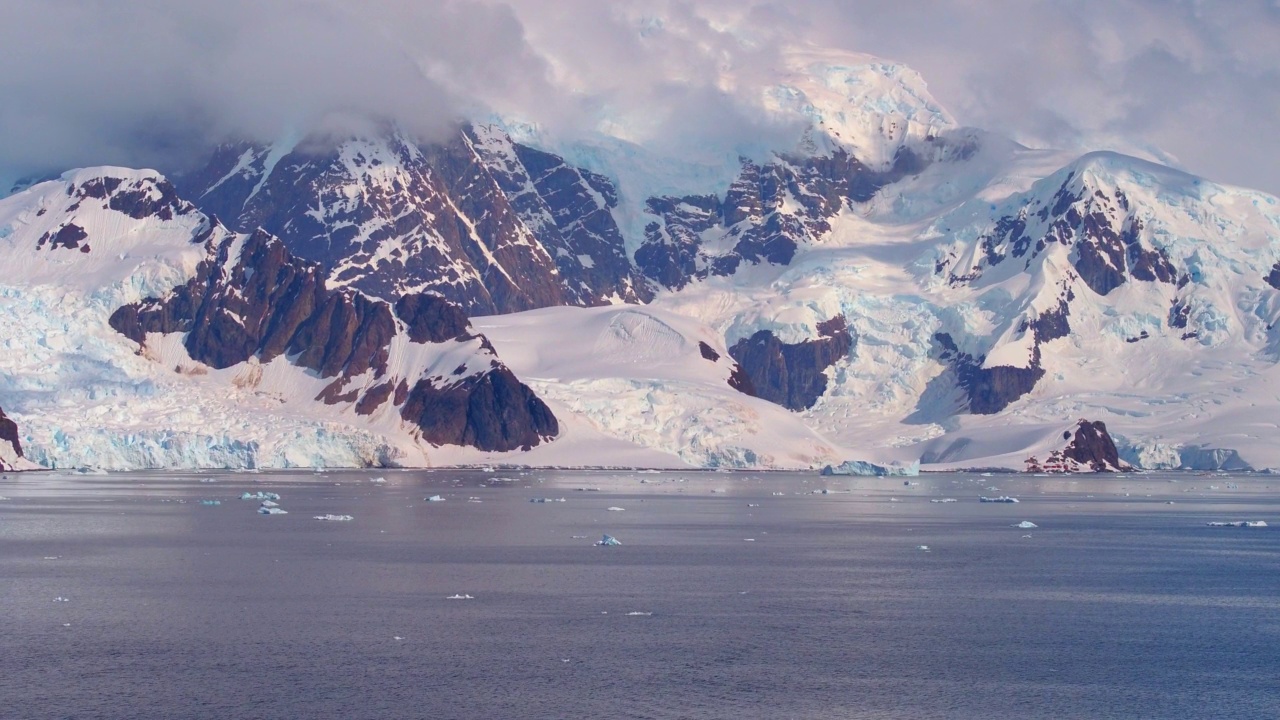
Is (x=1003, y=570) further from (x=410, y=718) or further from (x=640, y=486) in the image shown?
(x=640, y=486)

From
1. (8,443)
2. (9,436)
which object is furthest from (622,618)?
(8,443)

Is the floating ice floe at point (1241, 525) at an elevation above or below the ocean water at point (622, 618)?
above

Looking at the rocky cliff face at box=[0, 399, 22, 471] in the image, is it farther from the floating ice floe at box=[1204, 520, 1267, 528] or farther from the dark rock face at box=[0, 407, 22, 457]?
the floating ice floe at box=[1204, 520, 1267, 528]

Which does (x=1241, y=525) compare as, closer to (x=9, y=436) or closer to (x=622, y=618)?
(x=622, y=618)

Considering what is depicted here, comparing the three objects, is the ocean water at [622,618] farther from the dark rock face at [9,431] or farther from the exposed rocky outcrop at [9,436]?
the exposed rocky outcrop at [9,436]

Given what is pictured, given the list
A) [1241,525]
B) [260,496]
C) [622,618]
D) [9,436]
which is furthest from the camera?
[9,436]

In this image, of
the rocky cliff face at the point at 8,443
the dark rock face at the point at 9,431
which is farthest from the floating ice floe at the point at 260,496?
A: the rocky cliff face at the point at 8,443

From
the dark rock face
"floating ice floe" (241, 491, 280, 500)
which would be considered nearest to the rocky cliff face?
the dark rock face

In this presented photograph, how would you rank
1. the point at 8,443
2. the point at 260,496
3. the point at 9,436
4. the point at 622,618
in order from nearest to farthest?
1. the point at 622,618
2. the point at 260,496
3. the point at 9,436
4. the point at 8,443
